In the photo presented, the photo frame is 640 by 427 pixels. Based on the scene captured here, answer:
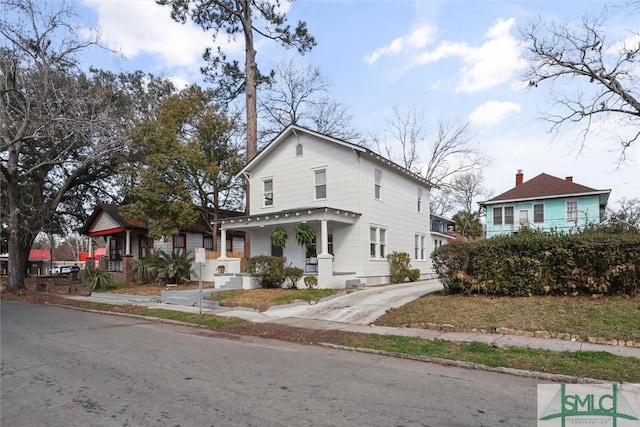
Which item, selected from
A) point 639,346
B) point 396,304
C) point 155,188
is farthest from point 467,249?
point 155,188

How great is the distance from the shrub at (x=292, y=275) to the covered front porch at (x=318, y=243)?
627mm

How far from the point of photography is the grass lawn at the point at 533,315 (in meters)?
9.05

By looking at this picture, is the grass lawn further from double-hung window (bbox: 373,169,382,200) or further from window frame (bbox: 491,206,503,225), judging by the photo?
window frame (bbox: 491,206,503,225)

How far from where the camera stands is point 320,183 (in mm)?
20688

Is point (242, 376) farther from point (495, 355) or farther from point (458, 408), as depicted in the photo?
point (495, 355)

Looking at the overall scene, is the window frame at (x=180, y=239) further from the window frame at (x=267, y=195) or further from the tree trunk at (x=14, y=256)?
the tree trunk at (x=14, y=256)

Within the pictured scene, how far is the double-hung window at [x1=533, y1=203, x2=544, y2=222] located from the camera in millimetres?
33625

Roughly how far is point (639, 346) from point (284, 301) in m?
9.76

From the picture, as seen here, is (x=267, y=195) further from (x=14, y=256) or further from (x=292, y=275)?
(x=14, y=256)

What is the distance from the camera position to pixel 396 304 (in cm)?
1309

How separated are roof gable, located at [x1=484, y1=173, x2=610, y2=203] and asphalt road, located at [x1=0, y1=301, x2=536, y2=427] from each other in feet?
98.4

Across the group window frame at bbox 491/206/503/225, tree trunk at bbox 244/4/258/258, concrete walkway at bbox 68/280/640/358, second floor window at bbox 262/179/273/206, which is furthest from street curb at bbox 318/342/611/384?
window frame at bbox 491/206/503/225

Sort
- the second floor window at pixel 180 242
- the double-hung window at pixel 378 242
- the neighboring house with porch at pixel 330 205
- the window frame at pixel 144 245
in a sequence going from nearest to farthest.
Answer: the neighboring house with porch at pixel 330 205
the double-hung window at pixel 378 242
the second floor window at pixel 180 242
the window frame at pixel 144 245

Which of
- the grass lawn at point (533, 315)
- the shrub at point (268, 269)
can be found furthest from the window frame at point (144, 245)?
the grass lawn at point (533, 315)
